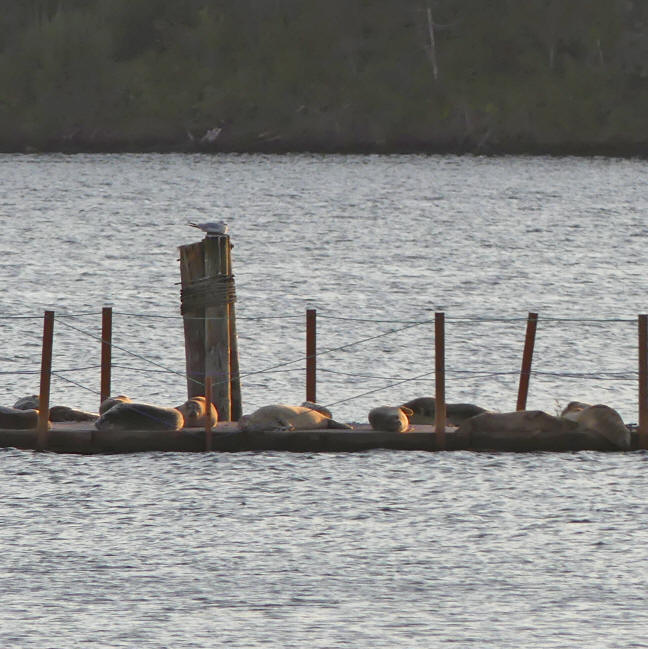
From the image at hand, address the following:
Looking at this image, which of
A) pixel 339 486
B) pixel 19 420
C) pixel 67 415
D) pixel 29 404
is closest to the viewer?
pixel 339 486

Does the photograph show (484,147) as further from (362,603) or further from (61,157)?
(362,603)

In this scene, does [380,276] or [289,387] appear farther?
[380,276]

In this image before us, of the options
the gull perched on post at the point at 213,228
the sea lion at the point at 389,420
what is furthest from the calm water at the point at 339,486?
the gull perched on post at the point at 213,228

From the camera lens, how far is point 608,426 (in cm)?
2322

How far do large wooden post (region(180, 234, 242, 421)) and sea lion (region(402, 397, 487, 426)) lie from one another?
250 cm

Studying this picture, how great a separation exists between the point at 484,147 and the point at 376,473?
156000 millimetres

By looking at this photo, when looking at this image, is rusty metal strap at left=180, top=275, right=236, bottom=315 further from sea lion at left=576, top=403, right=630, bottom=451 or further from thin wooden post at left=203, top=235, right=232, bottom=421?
sea lion at left=576, top=403, right=630, bottom=451

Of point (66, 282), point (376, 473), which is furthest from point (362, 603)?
point (66, 282)

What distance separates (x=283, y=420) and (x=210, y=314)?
2.00m

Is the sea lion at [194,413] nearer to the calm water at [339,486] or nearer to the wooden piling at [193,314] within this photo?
the calm water at [339,486]

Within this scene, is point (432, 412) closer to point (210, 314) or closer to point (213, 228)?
point (210, 314)

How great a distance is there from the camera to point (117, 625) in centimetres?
1526

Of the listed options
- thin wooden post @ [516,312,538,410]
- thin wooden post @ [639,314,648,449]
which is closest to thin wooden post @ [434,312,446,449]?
thin wooden post @ [516,312,538,410]

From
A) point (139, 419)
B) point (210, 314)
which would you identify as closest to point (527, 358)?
point (210, 314)
